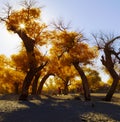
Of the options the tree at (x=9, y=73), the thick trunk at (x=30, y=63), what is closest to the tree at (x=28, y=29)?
the thick trunk at (x=30, y=63)

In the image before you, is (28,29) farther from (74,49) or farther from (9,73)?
(9,73)

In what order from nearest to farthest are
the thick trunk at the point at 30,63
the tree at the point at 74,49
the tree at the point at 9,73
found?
the thick trunk at the point at 30,63
the tree at the point at 74,49
the tree at the point at 9,73

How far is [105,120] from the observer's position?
2228cm

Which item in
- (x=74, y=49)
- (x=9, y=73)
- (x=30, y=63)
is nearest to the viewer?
(x=30, y=63)

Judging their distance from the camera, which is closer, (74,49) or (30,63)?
(30,63)

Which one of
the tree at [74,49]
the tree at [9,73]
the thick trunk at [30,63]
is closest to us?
the thick trunk at [30,63]

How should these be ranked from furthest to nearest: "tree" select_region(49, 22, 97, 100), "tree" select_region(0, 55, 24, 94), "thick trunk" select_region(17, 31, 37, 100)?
1. "tree" select_region(0, 55, 24, 94)
2. "tree" select_region(49, 22, 97, 100)
3. "thick trunk" select_region(17, 31, 37, 100)

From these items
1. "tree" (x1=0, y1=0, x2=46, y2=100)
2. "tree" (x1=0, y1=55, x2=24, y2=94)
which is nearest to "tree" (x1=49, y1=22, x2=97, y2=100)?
"tree" (x1=0, y1=0, x2=46, y2=100)

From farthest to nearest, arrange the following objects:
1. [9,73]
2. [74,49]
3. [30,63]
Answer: [9,73]
[74,49]
[30,63]

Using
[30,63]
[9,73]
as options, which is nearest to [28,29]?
[30,63]

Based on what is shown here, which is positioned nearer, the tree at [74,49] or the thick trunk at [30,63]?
the thick trunk at [30,63]

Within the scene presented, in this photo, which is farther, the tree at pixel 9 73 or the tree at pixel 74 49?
the tree at pixel 9 73

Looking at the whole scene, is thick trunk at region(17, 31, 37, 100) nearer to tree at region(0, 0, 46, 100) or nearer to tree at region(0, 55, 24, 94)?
tree at region(0, 0, 46, 100)

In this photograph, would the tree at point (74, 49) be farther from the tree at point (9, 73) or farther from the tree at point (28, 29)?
the tree at point (9, 73)
